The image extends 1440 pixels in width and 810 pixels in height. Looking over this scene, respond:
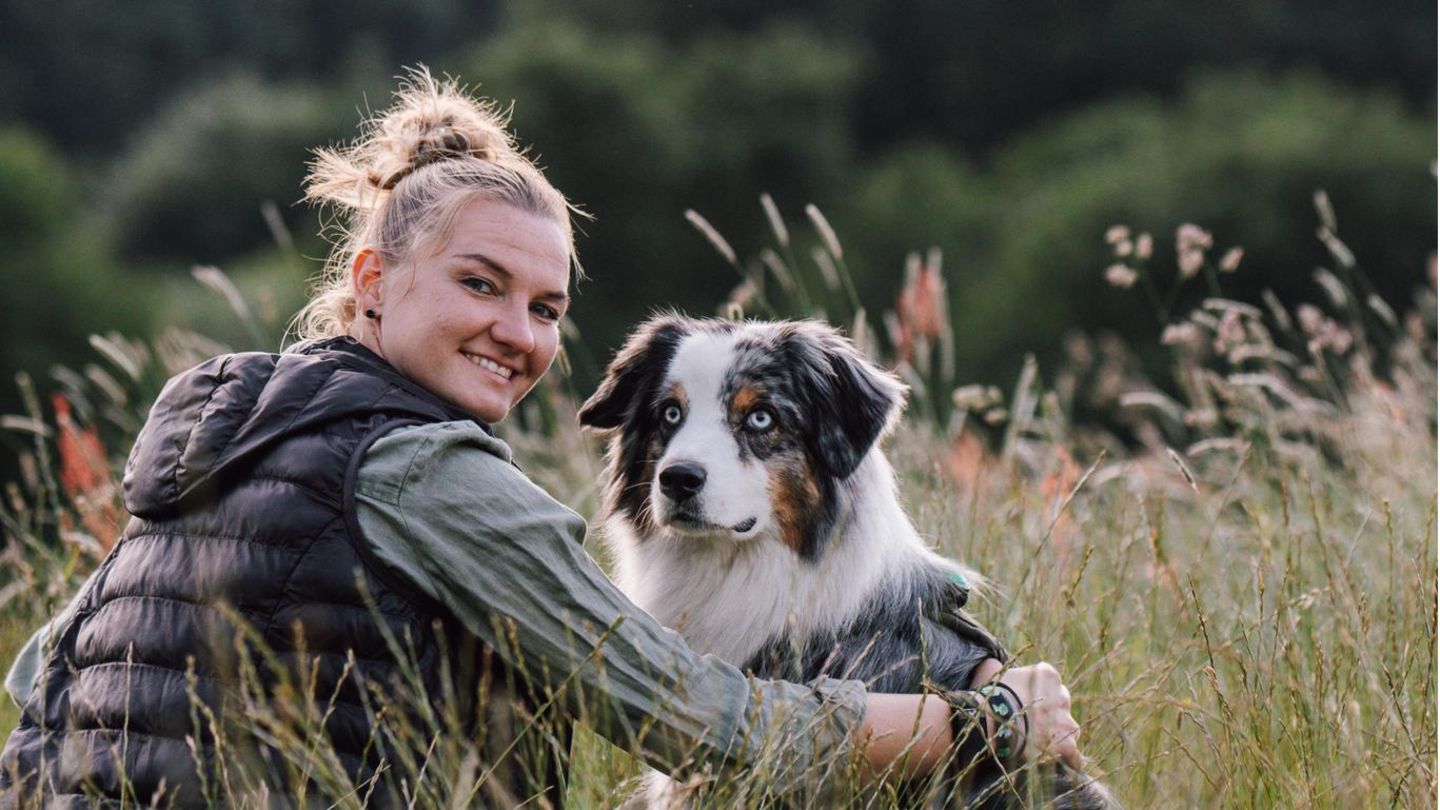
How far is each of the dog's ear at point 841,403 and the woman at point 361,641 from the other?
0.87 m

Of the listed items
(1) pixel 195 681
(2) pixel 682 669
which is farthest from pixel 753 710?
(1) pixel 195 681

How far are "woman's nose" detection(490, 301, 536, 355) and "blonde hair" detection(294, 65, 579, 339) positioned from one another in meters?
0.21

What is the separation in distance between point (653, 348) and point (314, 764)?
1.64m

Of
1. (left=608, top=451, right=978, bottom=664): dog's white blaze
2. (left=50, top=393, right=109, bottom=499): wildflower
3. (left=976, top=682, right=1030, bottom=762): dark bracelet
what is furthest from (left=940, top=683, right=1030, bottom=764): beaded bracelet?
(left=50, top=393, right=109, bottom=499): wildflower

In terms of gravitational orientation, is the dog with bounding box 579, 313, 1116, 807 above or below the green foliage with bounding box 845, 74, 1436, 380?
above

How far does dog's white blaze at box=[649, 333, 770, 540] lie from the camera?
12.2 ft

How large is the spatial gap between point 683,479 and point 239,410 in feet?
3.69

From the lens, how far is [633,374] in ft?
13.4

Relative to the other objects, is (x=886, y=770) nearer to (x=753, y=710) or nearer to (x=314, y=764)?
(x=753, y=710)

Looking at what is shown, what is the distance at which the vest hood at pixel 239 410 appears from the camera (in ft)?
9.36

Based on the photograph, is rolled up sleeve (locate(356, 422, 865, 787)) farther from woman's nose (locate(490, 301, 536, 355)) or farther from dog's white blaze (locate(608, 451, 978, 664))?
dog's white blaze (locate(608, 451, 978, 664))

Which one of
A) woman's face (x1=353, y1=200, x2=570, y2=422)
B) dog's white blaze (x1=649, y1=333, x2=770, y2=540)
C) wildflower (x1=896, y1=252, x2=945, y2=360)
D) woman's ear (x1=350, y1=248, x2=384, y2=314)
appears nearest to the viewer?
woman's face (x1=353, y1=200, x2=570, y2=422)

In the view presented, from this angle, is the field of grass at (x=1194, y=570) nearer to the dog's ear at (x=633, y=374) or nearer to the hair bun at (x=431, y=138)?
the dog's ear at (x=633, y=374)

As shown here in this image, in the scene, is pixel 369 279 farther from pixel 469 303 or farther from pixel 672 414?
pixel 672 414
